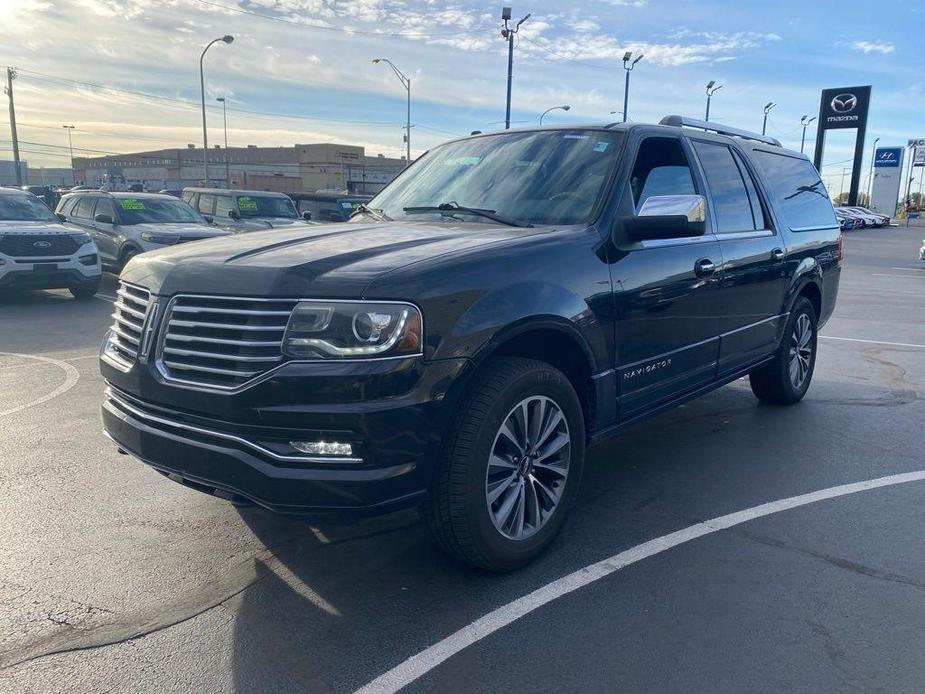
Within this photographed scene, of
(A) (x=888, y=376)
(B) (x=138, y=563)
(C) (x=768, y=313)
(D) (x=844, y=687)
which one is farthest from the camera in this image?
(A) (x=888, y=376)

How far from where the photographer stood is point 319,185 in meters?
89.9

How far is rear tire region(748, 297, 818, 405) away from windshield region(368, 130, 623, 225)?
2682 millimetres

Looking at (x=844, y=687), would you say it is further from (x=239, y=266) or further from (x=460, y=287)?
(x=239, y=266)

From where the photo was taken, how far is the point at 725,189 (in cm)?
499

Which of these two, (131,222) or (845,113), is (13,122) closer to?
(131,222)

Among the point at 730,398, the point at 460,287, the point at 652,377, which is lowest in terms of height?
the point at 730,398

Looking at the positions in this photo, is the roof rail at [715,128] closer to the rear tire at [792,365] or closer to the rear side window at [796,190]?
the rear side window at [796,190]

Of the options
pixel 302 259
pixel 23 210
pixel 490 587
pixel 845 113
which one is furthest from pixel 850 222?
pixel 302 259

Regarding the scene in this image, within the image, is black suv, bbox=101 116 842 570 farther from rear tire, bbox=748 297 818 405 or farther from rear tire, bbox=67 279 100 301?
rear tire, bbox=67 279 100 301

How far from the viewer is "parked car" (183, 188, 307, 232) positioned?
54.6 ft

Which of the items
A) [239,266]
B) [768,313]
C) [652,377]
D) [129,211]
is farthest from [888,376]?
[129,211]

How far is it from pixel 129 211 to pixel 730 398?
11.7m

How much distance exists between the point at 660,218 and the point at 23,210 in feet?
39.2

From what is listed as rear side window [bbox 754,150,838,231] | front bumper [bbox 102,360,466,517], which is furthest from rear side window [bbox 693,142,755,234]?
front bumper [bbox 102,360,466,517]
